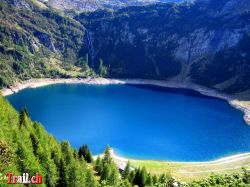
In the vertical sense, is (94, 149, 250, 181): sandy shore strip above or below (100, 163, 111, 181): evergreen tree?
above

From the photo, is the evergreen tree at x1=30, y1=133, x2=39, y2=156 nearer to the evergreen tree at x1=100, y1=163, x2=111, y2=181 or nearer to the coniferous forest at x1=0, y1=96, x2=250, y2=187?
the coniferous forest at x1=0, y1=96, x2=250, y2=187

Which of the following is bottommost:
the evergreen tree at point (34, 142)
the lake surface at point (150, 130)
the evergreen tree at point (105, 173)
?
the evergreen tree at point (105, 173)

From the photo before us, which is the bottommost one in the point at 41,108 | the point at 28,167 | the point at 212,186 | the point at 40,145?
the point at 212,186

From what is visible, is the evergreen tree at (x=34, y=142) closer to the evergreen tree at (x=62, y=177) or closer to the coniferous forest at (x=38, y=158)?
the coniferous forest at (x=38, y=158)

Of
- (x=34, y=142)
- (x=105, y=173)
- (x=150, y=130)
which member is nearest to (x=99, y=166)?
(x=105, y=173)

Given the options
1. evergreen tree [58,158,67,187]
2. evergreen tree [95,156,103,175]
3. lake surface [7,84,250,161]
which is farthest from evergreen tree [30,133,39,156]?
lake surface [7,84,250,161]

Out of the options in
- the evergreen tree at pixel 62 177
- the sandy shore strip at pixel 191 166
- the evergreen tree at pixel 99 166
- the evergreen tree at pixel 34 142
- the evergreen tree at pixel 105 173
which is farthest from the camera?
the sandy shore strip at pixel 191 166

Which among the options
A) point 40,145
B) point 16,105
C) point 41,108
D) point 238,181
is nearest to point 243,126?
point 41,108

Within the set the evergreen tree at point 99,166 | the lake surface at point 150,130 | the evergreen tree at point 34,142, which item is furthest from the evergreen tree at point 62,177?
the lake surface at point 150,130

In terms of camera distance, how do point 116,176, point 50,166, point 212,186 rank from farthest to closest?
point 116,176 < point 50,166 < point 212,186

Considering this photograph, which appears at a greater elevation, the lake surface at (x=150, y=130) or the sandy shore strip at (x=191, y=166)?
the lake surface at (x=150, y=130)

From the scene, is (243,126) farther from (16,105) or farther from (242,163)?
(16,105)
